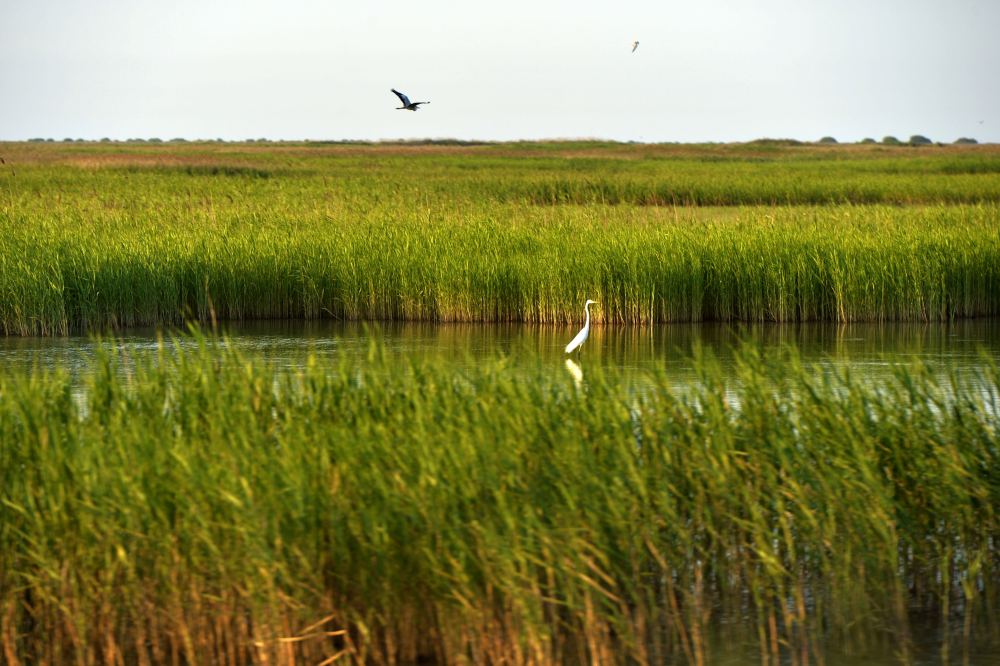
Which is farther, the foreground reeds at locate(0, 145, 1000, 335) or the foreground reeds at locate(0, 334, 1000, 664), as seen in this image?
the foreground reeds at locate(0, 145, 1000, 335)

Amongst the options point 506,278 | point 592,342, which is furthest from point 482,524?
point 506,278

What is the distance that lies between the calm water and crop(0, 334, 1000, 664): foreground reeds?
5933 millimetres

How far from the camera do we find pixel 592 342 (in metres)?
15.1

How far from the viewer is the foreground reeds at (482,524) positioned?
535 cm

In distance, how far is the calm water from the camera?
13312mm

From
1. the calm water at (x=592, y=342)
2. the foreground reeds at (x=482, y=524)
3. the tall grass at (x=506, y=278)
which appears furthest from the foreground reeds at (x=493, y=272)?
the foreground reeds at (x=482, y=524)

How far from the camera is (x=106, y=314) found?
55.1 feet

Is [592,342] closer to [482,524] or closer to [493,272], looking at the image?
[493,272]

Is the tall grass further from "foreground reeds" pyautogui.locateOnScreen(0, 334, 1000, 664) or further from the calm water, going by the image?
"foreground reeds" pyautogui.locateOnScreen(0, 334, 1000, 664)

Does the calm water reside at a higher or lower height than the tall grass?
lower

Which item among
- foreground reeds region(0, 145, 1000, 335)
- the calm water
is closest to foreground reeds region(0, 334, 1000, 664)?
the calm water

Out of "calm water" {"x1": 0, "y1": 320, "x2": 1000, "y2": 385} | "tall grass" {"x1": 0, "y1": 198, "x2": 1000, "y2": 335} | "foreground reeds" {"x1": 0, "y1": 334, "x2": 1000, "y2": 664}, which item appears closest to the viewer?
"foreground reeds" {"x1": 0, "y1": 334, "x2": 1000, "y2": 664}

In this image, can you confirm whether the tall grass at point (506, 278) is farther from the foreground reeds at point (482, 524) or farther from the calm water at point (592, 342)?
the foreground reeds at point (482, 524)

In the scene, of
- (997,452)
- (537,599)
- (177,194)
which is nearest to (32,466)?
(537,599)
